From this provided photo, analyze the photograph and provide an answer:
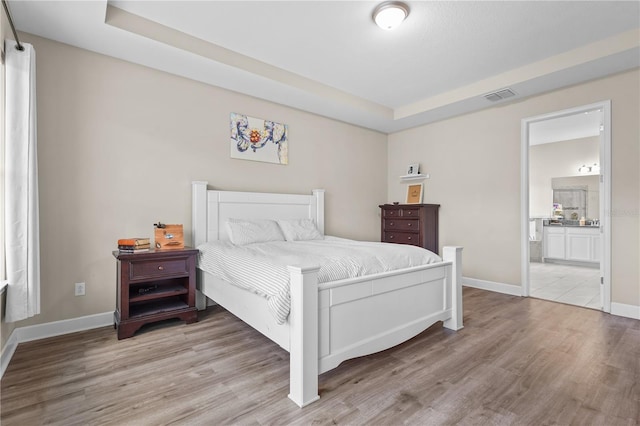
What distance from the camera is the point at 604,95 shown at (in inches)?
132

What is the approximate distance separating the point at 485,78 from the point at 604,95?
47.5 inches

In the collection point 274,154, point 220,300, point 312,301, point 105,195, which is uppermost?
point 274,154

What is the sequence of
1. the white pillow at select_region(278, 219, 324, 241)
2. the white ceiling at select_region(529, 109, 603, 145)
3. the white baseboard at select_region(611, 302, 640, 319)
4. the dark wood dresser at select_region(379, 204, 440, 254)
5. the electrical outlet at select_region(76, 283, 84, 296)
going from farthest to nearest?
1. the white ceiling at select_region(529, 109, 603, 145)
2. the dark wood dresser at select_region(379, 204, 440, 254)
3. the white pillow at select_region(278, 219, 324, 241)
4. the white baseboard at select_region(611, 302, 640, 319)
5. the electrical outlet at select_region(76, 283, 84, 296)

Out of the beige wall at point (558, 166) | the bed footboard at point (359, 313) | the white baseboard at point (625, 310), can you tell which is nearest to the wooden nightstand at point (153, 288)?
the bed footboard at point (359, 313)

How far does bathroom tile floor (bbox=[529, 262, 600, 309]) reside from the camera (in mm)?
3838

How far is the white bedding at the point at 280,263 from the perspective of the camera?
187 cm

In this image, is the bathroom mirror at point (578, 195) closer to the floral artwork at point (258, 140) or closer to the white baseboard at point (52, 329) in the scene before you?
the floral artwork at point (258, 140)

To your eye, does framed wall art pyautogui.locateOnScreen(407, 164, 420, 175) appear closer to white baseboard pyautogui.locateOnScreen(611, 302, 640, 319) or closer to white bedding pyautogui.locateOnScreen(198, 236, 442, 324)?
white bedding pyautogui.locateOnScreen(198, 236, 442, 324)

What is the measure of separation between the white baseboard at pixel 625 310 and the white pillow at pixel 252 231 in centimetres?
365

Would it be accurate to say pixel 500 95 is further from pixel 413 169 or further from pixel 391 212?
pixel 391 212

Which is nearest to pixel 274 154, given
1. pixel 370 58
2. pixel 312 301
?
pixel 370 58

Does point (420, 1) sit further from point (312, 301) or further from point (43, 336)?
point (43, 336)

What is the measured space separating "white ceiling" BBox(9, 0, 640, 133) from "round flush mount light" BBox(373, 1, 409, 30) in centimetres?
6

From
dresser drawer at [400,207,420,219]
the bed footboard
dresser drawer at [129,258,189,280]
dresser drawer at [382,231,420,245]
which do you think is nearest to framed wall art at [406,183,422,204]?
dresser drawer at [400,207,420,219]
